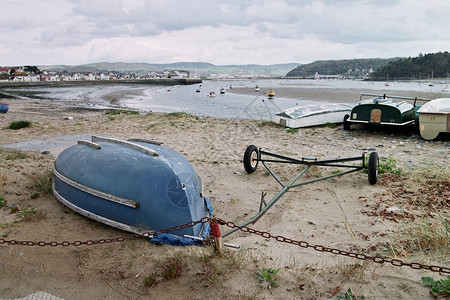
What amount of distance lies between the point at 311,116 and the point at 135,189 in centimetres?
1232

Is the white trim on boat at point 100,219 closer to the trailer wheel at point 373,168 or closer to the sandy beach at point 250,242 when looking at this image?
the sandy beach at point 250,242

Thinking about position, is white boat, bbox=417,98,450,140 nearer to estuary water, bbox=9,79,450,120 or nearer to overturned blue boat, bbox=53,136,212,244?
overturned blue boat, bbox=53,136,212,244

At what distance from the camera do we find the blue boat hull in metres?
4.51

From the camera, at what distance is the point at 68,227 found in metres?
4.98

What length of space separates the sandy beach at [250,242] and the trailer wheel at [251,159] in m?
0.25

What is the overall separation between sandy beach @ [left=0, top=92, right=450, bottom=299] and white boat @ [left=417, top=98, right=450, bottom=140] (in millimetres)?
2230

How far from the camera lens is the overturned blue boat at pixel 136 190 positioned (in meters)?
4.50

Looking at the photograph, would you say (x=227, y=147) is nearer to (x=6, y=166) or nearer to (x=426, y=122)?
(x=6, y=166)

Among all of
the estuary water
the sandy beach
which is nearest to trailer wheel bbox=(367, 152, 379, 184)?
the sandy beach

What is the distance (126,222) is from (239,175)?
12.6ft

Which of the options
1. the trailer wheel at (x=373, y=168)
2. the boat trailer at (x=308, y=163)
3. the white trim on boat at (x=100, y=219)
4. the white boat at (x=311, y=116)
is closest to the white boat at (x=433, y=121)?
the white boat at (x=311, y=116)

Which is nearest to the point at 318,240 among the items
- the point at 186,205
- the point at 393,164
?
the point at 186,205

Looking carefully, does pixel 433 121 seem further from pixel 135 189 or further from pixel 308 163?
pixel 135 189

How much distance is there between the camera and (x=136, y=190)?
458 cm
